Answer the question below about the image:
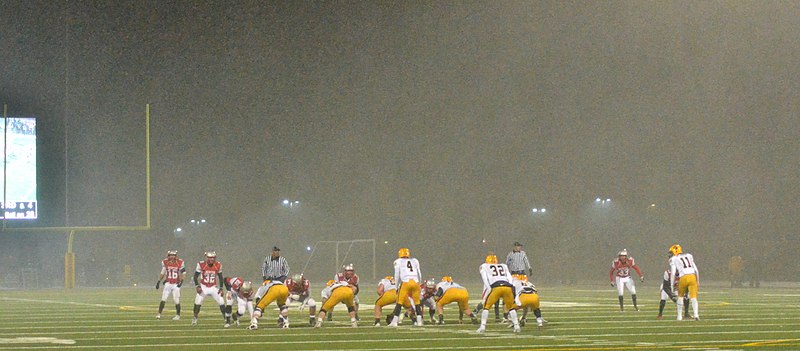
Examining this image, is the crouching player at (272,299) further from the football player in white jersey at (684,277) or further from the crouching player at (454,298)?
the football player in white jersey at (684,277)

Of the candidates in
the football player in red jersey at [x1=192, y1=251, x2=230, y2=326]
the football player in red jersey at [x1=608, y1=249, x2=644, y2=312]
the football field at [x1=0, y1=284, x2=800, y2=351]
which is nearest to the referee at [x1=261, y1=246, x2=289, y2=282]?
the football field at [x1=0, y1=284, x2=800, y2=351]

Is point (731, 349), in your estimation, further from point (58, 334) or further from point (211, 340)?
point (58, 334)

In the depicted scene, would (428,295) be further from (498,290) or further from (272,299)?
(498,290)

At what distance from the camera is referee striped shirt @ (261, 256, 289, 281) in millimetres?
22797

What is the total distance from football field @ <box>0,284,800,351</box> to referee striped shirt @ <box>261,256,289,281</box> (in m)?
1.01

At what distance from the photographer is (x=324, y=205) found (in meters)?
96.2

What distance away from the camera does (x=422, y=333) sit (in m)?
20.2

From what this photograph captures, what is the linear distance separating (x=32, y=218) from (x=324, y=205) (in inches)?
1871

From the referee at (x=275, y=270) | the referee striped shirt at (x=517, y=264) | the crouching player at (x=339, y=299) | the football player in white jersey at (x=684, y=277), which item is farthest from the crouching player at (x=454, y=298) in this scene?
the football player in white jersey at (x=684, y=277)

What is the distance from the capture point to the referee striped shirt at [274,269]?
22.8 metres

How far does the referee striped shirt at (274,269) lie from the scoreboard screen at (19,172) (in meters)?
28.7

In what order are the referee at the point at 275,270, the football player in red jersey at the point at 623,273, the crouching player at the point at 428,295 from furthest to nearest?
the football player in red jersey at the point at 623,273 → the crouching player at the point at 428,295 → the referee at the point at 275,270

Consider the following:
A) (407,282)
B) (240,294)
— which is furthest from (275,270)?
(407,282)

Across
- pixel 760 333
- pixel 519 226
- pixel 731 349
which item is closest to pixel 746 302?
pixel 760 333
